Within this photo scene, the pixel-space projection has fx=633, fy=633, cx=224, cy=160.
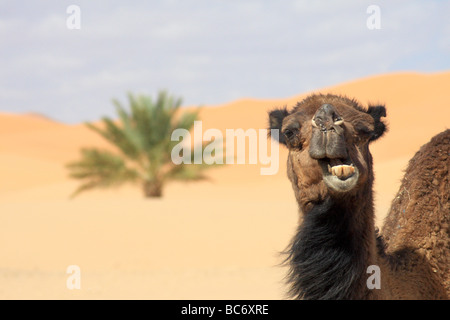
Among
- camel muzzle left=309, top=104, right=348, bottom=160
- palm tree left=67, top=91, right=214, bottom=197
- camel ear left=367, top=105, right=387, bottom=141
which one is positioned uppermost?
palm tree left=67, top=91, right=214, bottom=197

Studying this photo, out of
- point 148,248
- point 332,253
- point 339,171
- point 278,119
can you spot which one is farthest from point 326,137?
point 148,248

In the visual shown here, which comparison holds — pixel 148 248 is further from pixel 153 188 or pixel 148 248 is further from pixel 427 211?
pixel 427 211

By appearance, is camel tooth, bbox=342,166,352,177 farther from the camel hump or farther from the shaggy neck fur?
the camel hump

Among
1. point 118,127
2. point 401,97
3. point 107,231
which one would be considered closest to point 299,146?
point 107,231

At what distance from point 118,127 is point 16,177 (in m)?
26.4

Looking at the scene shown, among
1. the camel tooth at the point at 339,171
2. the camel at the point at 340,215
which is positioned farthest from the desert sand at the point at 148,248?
the camel tooth at the point at 339,171

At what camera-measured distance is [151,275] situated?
1158cm

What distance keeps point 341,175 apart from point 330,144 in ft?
0.53

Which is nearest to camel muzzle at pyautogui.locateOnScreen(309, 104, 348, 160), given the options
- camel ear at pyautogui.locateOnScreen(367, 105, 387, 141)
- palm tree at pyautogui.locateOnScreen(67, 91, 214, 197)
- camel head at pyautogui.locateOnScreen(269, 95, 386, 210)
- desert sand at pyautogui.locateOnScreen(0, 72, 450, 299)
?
camel head at pyautogui.locateOnScreen(269, 95, 386, 210)

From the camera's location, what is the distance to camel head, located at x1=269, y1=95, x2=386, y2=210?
307 centimetres

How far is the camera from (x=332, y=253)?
3256 millimetres
